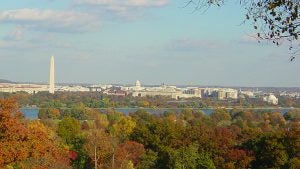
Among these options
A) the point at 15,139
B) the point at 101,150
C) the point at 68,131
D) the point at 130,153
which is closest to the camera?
the point at 15,139

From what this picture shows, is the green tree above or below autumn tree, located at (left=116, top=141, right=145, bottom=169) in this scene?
above

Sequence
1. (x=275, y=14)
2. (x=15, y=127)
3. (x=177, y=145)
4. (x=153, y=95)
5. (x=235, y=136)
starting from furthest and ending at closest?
(x=153, y=95) < (x=235, y=136) < (x=177, y=145) < (x=15, y=127) < (x=275, y=14)

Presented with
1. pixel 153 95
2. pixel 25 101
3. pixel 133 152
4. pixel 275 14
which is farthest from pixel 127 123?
pixel 153 95

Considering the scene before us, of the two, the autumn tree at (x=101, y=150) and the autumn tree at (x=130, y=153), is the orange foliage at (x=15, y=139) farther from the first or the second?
the autumn tree at (x=101, y=150)

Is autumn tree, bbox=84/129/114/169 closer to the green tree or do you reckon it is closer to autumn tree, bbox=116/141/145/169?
autumn tree, bbox=116/141/145/169

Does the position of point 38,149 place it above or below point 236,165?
above

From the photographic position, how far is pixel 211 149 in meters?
29.8

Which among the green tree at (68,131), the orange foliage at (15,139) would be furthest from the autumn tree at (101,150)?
the orange foliage at (15,139)

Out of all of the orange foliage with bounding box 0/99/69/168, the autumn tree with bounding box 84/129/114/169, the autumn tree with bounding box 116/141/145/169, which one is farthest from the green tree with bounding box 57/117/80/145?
the orange foliage with bounding box 0/99/69/168

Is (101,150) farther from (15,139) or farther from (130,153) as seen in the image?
(15,139)

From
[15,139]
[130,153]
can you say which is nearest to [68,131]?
[130,153]

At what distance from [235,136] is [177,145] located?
4.31m

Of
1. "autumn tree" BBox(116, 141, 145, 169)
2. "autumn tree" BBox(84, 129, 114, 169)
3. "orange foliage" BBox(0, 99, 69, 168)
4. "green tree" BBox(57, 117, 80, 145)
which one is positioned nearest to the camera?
"orange foliage" BBox(0, 99, 69, 168)

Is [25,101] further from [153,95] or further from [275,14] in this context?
[275,14]
